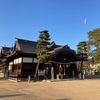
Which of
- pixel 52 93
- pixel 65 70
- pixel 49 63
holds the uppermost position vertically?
pixel 49 63

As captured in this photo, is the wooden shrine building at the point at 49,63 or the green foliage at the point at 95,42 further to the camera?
the green foliage at the point at 95,42

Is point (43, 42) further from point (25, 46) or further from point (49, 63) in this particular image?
point (25, 46)

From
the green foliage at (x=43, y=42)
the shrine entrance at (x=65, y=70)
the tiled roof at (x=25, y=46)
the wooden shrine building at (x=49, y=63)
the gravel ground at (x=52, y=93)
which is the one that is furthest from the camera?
the tiled roof at (x=25, y=46)

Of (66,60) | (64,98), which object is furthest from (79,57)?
(64,98)

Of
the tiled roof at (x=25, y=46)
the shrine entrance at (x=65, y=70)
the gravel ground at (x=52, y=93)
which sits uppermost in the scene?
the tiled roof at (x=25, y=46)

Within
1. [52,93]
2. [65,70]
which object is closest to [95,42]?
[65,70]

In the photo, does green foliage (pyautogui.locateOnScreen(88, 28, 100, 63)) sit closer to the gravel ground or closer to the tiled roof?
the tiled roof

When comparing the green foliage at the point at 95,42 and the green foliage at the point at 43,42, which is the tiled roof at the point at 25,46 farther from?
the green foliage at the point at 95,42

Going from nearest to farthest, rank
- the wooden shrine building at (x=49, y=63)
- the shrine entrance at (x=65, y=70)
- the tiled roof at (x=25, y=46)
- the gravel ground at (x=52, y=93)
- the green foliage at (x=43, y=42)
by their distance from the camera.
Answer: the gravel ground at (x=52, y=93) < the green foliage at (x=43, y=42) < the wooden shrine building at (x=49, y=63) < the shrine entrance at (x=65, y=70) < the tiled roof at (x=25, y=46)

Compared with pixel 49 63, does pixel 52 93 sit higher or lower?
lower

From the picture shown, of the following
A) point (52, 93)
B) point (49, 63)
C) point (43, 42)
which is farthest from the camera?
point (49, 63)

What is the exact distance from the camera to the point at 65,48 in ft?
93.5

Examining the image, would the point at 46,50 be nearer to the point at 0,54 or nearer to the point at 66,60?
the point at 66,60

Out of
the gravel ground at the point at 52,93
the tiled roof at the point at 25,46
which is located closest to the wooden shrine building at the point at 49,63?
the tiled roof at the point at 25,46
